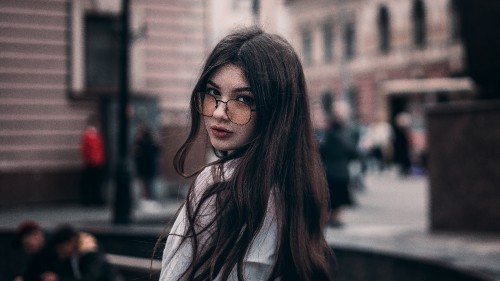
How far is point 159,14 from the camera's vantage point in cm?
1744

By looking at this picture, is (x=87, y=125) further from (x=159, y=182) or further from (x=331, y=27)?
(x=331, y=27)

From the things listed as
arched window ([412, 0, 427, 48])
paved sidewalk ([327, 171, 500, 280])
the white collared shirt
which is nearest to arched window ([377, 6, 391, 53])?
arched window ([412, 0, 427, 48])

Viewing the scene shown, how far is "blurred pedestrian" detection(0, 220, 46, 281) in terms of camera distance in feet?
20.1

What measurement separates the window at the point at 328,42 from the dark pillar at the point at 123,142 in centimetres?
3676

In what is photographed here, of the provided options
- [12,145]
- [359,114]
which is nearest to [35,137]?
[12,145]

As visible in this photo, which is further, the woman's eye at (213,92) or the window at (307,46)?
the window at (307,46)

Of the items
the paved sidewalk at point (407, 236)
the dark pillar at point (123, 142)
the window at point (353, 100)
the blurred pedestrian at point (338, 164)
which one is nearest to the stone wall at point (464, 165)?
the paved sidewalk at point (407, 236)

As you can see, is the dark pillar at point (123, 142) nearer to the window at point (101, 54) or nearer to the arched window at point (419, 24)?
the window at point (101, 54)

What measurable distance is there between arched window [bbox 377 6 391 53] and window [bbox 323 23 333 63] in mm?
4512

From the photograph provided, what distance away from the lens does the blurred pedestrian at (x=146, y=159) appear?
1569cm

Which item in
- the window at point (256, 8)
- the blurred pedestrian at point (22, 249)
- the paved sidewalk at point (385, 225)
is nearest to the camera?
the window at point (256, 8)

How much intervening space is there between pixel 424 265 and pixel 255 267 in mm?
3340

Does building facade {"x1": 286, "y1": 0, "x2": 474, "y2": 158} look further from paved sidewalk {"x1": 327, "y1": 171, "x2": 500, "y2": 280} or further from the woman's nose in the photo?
the woman's nose

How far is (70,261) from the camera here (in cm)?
593
